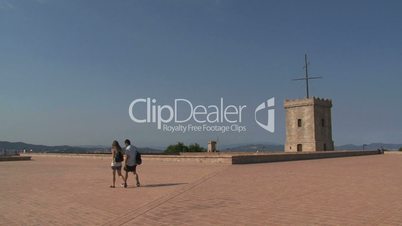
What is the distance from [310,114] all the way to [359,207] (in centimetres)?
3764

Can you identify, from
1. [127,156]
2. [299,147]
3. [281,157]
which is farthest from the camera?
[299,147]

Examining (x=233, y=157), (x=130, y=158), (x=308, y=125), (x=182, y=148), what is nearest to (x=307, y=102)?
(x=308, y=125)

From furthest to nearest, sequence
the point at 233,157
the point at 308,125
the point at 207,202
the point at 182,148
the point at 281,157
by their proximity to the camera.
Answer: the point at 182,148 < the point at 308,125 < the point at 281,157 < the point at 233,157 < the point at 207,202

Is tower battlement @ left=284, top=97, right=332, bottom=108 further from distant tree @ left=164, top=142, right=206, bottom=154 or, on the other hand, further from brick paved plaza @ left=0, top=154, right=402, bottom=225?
brick paved plaza @ left=0, top=154, right=402, bottom=225

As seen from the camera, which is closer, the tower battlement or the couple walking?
the couple walking

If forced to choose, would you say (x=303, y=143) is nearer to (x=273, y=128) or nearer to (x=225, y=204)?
(x=273, y=128)

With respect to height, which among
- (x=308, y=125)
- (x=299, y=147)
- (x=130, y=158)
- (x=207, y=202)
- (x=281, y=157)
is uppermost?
(x=308, y=125)

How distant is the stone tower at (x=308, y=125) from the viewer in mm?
43438

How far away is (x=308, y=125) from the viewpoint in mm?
43781

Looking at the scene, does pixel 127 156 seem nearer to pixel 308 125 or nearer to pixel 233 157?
pixel 233 157

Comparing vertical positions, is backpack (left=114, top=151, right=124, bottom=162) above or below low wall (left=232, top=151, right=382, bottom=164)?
above

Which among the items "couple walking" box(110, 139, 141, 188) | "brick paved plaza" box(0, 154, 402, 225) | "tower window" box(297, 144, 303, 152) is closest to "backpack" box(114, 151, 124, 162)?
"couple walking" box(110, 139, 141, 188)

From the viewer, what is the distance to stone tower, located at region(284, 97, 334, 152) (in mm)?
43438

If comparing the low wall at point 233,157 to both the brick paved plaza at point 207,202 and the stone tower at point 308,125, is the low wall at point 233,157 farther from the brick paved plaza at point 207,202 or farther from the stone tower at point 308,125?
the stone tower at point 308,125
